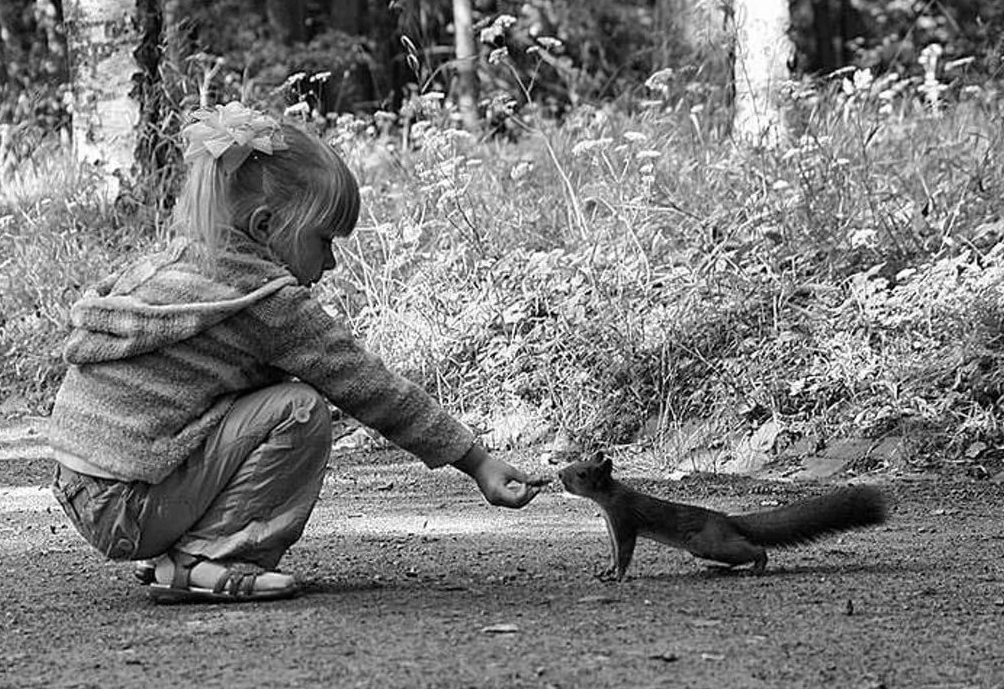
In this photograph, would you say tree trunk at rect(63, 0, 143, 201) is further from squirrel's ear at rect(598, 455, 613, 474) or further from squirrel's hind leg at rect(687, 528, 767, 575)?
squirrel's hind leg at rect(687, 528, 767, 575)

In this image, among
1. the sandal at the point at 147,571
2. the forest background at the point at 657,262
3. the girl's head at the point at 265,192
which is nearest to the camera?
the girl's head at the point at 265,192

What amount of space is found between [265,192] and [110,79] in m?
6.67

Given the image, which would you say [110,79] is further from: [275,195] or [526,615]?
[526,615]

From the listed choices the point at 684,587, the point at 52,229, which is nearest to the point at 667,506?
the point at 684,587

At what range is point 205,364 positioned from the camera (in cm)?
393

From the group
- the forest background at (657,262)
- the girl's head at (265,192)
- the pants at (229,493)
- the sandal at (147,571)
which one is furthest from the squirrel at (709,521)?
the forest background at (657,262)

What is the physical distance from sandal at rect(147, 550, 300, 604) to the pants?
3 centimetres

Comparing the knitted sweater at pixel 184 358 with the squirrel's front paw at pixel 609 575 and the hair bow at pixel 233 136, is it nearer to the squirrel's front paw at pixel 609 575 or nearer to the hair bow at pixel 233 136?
the hair bow at pixel 233 136

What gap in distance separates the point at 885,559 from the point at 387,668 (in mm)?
1893

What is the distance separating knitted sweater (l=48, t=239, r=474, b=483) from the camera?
3895mm

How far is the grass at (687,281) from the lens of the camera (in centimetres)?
680

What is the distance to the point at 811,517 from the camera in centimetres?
437

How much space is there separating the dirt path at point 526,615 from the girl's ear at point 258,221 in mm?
880

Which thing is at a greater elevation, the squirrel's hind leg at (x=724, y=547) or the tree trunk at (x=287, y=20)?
the tree trunk at (x=287, y=20)
